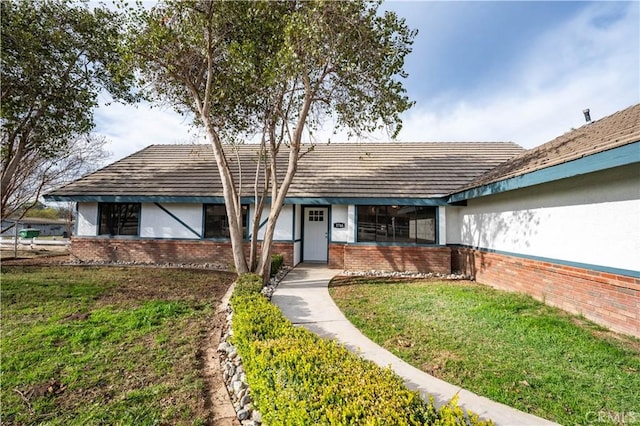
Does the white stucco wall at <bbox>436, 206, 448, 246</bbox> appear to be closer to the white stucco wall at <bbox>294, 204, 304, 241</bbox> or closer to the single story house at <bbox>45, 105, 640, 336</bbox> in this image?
the single story house at <bbox>45, 105, 640, 336</bbox>

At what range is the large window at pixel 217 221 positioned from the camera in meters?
11.8

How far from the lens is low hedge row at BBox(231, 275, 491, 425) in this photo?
201 centimetres

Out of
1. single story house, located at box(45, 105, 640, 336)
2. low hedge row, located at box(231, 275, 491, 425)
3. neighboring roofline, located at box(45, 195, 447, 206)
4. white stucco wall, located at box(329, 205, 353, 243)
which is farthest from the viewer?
white stucco wall, located at box(329, 205, 353, 243)

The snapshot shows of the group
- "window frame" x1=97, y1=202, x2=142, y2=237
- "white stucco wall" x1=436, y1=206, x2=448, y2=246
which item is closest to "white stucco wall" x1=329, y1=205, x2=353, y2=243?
"white stucco wall" x1=436, y1=206, x2=448, y2=246

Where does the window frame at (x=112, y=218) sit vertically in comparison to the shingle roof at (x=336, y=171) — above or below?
below

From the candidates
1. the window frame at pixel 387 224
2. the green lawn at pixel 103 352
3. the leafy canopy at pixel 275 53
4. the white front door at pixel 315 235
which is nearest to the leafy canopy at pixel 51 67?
the leafy canopy at pixel 275 53

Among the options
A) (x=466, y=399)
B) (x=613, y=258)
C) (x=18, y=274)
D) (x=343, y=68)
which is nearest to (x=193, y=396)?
(x=466, y=399)

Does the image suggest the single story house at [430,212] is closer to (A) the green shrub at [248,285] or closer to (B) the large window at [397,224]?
(B) the large window at [397,224]

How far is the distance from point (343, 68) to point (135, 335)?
7.55 m

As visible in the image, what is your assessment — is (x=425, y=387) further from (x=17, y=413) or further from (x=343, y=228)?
(x=343, y=228)

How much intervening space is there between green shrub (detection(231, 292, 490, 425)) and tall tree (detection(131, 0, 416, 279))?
5.13m

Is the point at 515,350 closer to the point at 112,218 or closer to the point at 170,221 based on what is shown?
the point at 170,221

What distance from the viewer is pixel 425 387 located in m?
3.41

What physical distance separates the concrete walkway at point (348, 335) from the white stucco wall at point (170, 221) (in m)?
4.64
